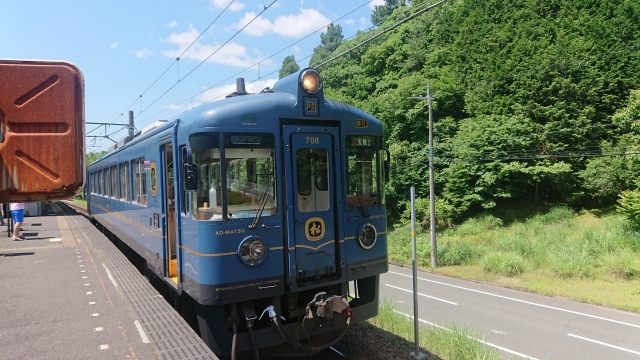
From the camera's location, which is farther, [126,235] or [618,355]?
[618,355]

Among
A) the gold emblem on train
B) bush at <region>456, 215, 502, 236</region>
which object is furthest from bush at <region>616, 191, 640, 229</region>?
the gold emblem on train

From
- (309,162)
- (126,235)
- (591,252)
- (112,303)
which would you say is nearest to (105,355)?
(112,303)

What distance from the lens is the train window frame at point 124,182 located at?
380 inches

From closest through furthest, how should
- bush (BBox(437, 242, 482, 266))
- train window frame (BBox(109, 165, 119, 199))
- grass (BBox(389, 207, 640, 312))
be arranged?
1. train window frame (BBox(109, 165, 119, 199))
2. grass (BBox(389, 207, 640, 312))
3. bush (BBox(437, 242, 482, 266))

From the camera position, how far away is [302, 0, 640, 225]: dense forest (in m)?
27.6

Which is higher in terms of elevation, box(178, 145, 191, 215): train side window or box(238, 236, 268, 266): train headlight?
box(178, 145, 191, 215): train side window

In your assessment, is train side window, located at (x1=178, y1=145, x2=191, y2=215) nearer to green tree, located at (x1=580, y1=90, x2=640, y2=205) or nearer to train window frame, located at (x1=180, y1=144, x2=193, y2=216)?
train window frame, located at (x1=180, y1=144, x2=193, y2=216)

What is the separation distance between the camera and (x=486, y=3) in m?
37.0

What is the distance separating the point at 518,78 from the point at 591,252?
14.9m

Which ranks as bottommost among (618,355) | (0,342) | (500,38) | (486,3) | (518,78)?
(618,355)

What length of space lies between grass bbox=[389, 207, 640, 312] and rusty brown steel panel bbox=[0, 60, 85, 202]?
61.0 feet

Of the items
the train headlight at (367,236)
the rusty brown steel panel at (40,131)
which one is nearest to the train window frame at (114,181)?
the train headlight at (367,236)

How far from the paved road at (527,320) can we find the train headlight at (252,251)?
20.0 feet

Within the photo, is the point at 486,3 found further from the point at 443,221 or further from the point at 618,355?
the point at 618,355
